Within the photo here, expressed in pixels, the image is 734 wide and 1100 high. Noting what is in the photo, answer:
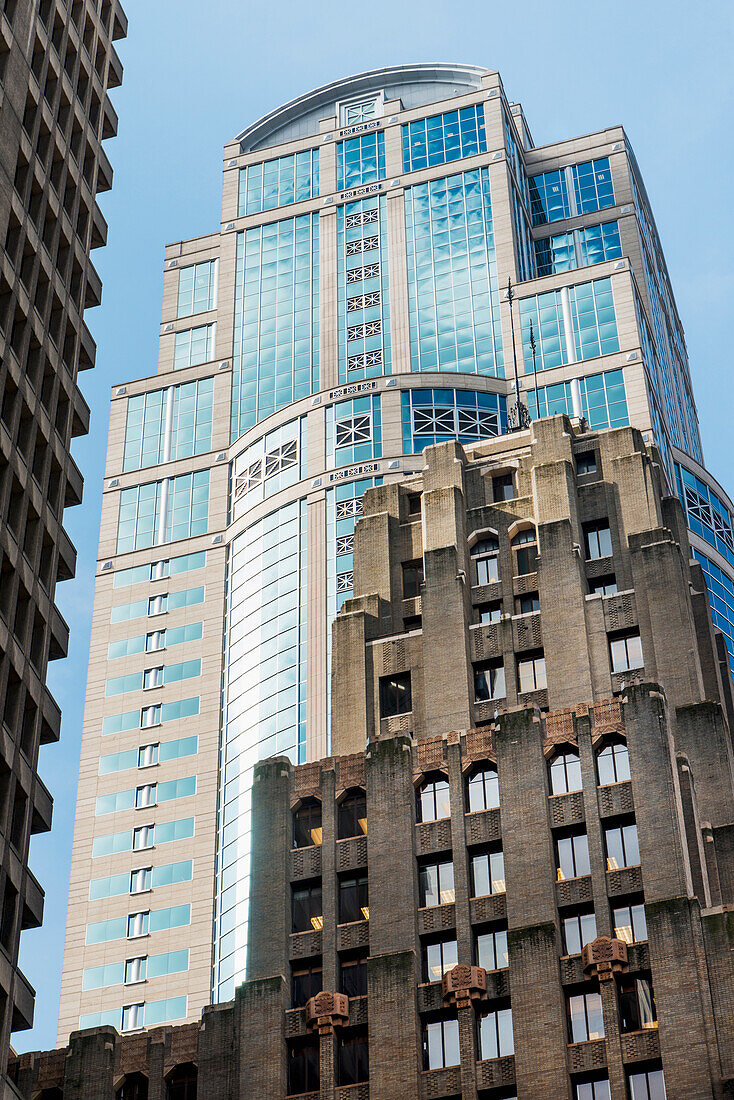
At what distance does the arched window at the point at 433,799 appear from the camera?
274 feet

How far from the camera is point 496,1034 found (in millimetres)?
74875

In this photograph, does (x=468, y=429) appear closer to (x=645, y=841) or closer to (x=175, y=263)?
(x=175, y=263)

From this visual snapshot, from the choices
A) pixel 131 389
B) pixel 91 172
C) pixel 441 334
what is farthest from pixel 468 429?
pixel 91 172

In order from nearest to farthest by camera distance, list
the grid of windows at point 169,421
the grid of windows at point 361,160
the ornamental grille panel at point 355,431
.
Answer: the ornamental grille panel at point 355,431
the grid of windows at point 169,421
the grid of windows at point 361,160

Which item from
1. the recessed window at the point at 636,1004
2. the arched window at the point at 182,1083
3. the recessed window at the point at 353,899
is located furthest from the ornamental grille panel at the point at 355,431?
the recessed window at the point at 636,1004

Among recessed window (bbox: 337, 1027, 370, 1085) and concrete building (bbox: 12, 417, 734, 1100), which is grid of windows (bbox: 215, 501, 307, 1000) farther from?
recessed window (bbox: 337, 1027, 370, 1085)

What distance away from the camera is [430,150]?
16188cm

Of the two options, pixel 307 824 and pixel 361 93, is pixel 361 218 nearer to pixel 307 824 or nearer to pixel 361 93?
pixel 361 93

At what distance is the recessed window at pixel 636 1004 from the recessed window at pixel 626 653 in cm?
2264

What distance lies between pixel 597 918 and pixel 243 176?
363 feet

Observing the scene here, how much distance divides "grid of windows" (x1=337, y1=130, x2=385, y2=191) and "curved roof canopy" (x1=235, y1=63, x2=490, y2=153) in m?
6.38

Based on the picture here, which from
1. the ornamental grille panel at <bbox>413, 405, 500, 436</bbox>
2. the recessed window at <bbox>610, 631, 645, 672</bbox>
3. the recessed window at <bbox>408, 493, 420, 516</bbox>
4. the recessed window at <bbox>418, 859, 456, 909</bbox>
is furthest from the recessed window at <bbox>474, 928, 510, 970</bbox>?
the ornamental grille panel at <bbox>413, 405, 500, 436</bbox>

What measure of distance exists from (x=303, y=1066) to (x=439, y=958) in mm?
7534

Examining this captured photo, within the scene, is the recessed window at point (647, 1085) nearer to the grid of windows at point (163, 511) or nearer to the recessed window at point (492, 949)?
the recessed window at point (492, 949)
